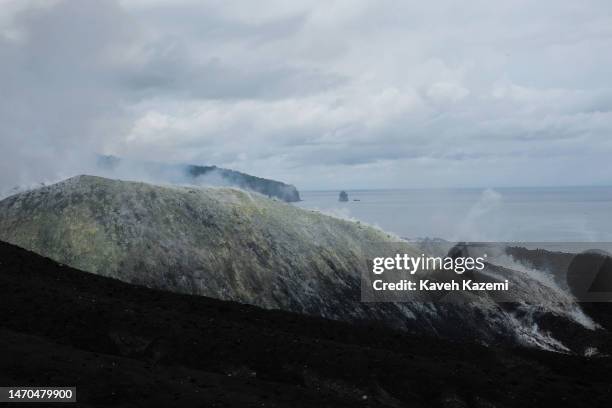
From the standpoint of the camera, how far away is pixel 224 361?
112ft

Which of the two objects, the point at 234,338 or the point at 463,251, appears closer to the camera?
the point at 234,338

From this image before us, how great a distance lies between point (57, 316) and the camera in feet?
116

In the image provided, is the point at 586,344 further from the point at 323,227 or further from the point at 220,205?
the point at 220,205

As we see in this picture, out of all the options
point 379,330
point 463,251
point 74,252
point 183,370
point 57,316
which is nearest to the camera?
point 183,370

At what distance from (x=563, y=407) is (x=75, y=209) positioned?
152 feet

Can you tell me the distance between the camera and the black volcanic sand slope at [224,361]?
27844mm

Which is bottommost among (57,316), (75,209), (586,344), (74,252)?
(586,344)

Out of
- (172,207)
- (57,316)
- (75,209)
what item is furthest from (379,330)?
(75,209)

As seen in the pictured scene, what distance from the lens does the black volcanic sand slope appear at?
27.8 metres

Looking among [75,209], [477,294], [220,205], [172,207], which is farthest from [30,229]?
[477,294]

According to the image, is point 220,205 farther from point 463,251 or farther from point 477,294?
point 463,251

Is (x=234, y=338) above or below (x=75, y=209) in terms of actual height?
below

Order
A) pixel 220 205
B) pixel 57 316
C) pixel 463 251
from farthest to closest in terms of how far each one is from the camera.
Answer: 1. pixel 463 251
2. pixel 220 205
3. pixel 57 316

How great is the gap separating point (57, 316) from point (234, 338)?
33.1 ft
